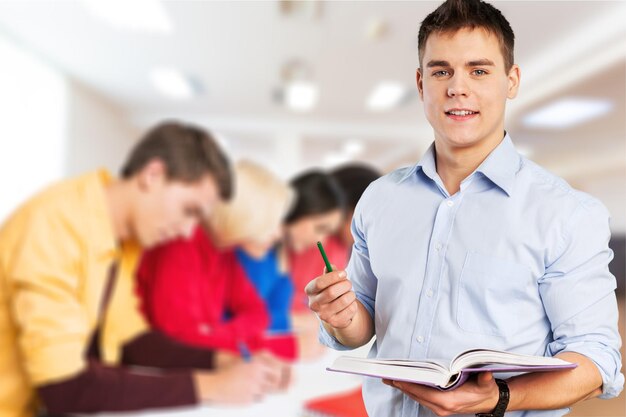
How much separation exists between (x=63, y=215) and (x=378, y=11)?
57.0 inches

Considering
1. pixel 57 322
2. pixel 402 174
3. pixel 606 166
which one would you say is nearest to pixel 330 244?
pixel 57 322

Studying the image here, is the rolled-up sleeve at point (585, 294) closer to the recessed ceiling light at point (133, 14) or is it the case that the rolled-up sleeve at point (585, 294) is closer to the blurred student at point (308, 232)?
the blurred student at point (308, 232)

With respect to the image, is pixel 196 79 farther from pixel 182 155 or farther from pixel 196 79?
pixel 182 155

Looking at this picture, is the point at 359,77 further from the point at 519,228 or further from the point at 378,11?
the point at 519,228

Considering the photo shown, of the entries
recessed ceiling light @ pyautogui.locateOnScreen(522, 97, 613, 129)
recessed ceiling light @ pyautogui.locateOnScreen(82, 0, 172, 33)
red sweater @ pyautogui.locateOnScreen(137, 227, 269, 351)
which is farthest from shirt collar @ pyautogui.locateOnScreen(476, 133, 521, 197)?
recessed ceiling light @ pyautogui.locateOnScreen(82, 0, 172, 33)

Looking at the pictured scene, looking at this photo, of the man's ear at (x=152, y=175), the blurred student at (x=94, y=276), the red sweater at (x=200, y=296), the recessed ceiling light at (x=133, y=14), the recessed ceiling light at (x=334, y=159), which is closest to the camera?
the blurred student at (x=94, y=276)

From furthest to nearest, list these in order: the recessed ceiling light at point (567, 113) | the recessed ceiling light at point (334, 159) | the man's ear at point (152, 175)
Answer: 1. the recessed ceiling light at point (334, 159)
2. the man's ear at point (152, 175)
3. the recessed ceiling light at point (567, 113)

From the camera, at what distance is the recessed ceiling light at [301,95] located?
2777 mm

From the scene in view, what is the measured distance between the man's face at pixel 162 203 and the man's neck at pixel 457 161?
1.29 metres

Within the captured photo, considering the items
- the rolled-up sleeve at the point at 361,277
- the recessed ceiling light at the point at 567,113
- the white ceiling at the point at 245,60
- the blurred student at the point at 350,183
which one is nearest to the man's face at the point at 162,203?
the blurred student at the point at 350,183

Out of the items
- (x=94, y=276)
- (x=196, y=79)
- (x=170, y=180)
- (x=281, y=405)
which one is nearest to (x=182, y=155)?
(x=170, y=180)

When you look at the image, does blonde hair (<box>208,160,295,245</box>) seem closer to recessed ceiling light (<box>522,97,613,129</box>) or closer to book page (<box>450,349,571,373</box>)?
recessed ceiling light (<box>522,97,613,129</box>)

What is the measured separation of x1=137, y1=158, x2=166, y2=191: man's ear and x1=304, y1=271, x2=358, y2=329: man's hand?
1289mm

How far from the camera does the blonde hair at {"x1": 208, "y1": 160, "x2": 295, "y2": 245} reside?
2.23 m
